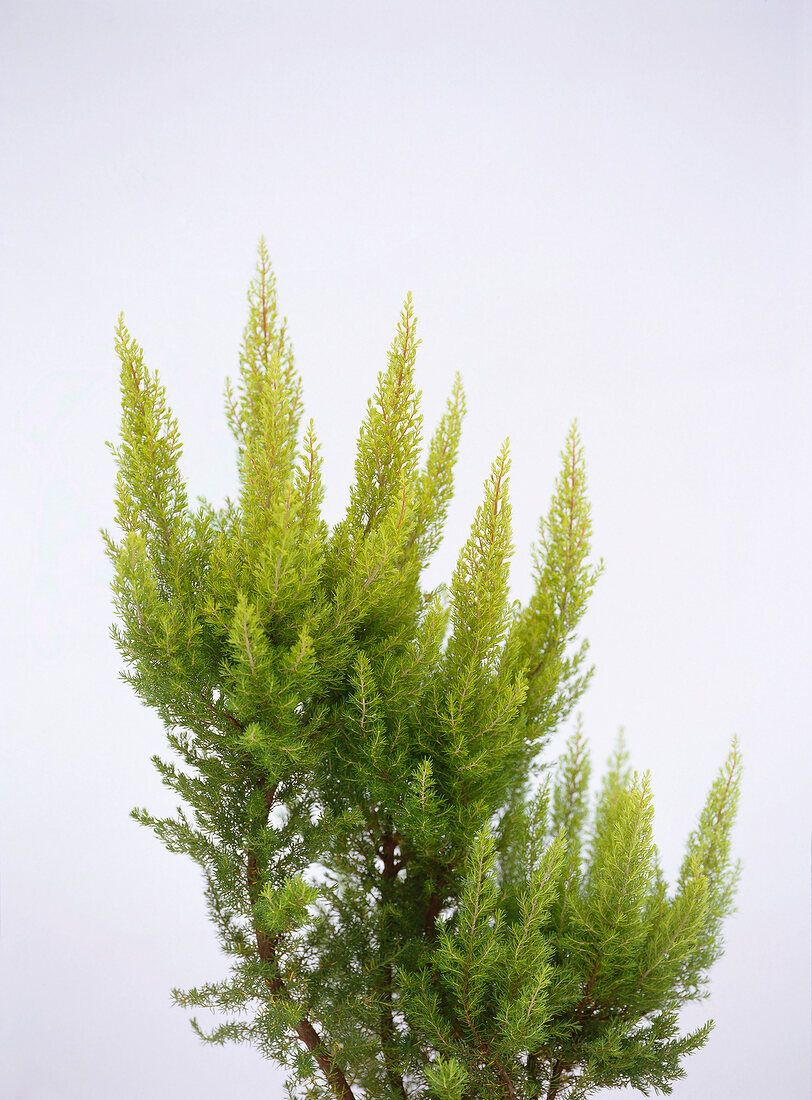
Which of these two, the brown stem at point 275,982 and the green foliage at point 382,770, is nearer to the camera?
the green foliage at point 382,770

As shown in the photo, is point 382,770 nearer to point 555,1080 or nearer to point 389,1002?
point 389,1002

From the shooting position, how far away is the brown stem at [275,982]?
1.89 m

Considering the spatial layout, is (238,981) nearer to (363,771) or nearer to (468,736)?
(363,771)

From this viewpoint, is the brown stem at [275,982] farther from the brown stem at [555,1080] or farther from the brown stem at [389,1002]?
the brown stem at [555,1080]

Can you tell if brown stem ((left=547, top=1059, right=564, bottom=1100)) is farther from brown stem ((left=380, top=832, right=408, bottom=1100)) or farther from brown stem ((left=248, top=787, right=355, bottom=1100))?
brown stem ((left=248, top=787, right=355, bottom=1100))

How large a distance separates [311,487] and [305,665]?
0.33 m

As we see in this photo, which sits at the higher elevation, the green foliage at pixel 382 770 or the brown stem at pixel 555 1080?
the green foliage at pixel 382 770

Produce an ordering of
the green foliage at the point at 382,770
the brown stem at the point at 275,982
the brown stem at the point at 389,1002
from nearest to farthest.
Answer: the green foliage at the point at 382,770
the brown stem at the point at 275,982
the brown stem at the point at 389,1002

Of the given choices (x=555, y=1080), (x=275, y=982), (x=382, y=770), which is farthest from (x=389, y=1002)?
(x=382, y=770)

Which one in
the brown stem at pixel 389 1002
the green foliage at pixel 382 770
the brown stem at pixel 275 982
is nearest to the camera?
the green foliage at pixel 382 770

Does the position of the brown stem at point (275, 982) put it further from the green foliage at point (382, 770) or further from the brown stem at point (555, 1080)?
the brown stem at point (555, 1080)

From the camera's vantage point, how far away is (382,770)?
1884 mm

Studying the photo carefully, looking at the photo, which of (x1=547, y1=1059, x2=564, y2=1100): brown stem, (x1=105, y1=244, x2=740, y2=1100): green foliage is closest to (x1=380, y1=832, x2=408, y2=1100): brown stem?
(x1=105, y1=244, x2=740, y2=1100): green foliage

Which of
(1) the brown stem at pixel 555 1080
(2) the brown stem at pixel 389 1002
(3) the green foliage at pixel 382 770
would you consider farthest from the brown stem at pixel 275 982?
(1) the brown stem at pixel 555 1080
